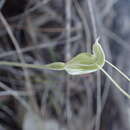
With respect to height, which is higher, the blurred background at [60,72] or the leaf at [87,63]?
the blurred background at [60,72]

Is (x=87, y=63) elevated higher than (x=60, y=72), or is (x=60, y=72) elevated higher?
(x=60, y=72)

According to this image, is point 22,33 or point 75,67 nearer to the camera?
point 75,67

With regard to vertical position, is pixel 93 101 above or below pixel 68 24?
below

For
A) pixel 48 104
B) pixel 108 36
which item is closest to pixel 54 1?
pixel 108 36

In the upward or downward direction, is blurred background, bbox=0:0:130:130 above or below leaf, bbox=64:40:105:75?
above

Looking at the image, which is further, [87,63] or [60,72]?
[60,72]

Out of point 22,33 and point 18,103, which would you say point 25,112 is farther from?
point 22,33

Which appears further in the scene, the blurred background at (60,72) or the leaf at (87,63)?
the blurred background at (60,72)

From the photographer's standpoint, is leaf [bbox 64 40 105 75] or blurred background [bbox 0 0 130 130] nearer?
leaf [bbox 64 40 105 75]
